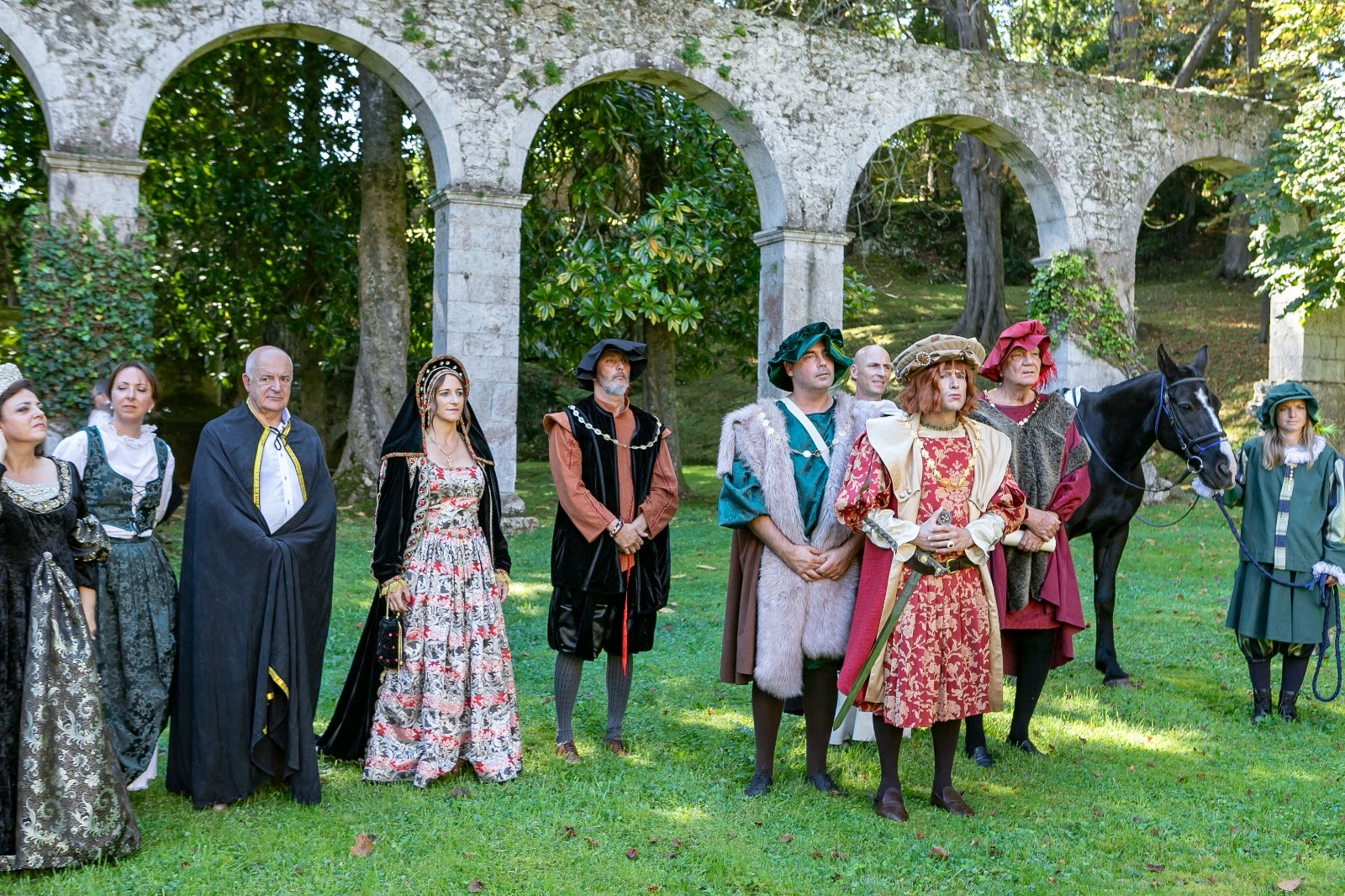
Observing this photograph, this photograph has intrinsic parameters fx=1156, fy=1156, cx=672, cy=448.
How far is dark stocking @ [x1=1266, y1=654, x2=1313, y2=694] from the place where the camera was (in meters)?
5.94

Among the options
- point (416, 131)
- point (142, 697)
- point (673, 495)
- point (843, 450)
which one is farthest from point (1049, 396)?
point (416, 131)

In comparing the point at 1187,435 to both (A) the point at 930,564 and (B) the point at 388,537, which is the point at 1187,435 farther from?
(B) the point at 388,537

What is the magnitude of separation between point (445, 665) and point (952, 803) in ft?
6.93

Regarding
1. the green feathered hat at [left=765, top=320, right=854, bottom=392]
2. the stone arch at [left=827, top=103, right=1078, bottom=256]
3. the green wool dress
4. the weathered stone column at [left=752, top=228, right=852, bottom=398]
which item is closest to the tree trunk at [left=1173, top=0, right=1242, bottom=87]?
the stone arch at [left=827, top=103, right=1078, bottom=256]

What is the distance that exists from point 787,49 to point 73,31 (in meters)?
6.76

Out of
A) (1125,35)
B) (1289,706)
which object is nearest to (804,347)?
(1289,706)

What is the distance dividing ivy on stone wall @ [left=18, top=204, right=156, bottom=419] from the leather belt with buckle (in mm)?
7604

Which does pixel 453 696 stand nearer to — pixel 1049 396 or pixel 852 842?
pixel 852 842

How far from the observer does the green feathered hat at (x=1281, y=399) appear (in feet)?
19.3

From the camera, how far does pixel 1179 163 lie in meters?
14.7

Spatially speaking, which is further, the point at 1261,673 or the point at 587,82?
the point at 587,82

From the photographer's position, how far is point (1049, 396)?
5375 millimetres

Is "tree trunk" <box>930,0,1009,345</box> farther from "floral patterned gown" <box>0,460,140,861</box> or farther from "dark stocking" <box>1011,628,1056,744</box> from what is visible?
"floral patterned gown" <box>0,460,140,861</box>

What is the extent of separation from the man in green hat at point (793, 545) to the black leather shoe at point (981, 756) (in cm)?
80
